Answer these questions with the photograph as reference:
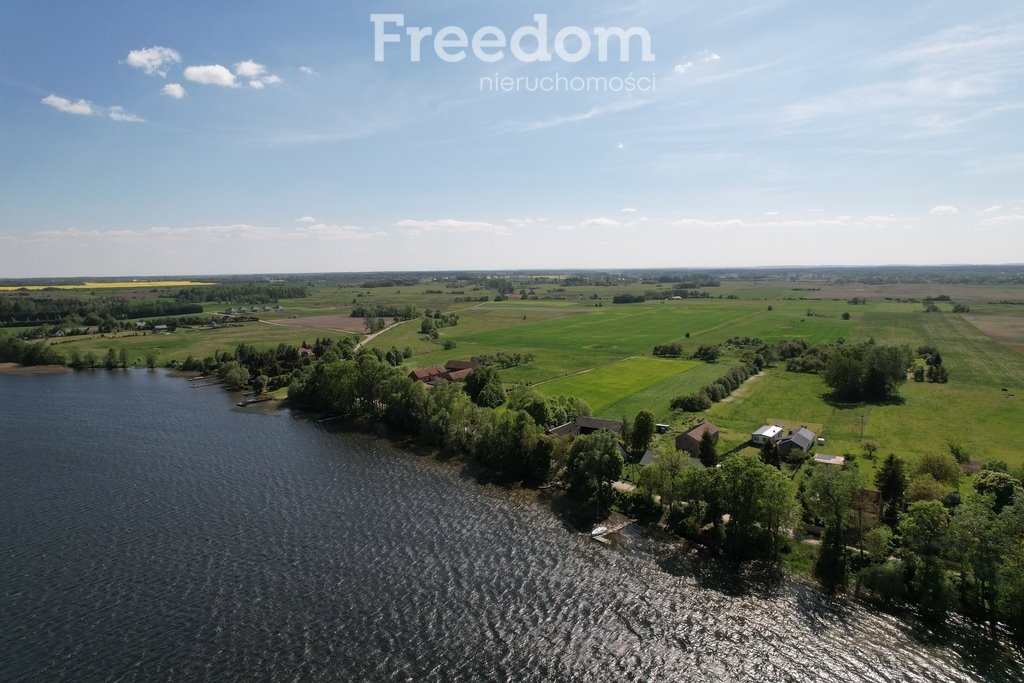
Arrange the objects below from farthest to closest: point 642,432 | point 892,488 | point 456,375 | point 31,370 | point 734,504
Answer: point 31,370 → point 456,375 → point 642,432 → point 892,488 → point 734,504

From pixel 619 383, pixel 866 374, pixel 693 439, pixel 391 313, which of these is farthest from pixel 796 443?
pixel 391 313

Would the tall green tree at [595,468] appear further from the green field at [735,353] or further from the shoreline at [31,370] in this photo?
the shoreline at [31,370]

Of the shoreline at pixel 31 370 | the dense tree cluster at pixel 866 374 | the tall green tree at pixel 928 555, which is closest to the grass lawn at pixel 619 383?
the dense tree cluster at pixel 866 374

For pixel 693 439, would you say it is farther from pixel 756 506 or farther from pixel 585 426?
pixel 756 506

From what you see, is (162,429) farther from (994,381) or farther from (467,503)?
(994,381)

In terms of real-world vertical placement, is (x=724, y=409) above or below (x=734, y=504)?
below

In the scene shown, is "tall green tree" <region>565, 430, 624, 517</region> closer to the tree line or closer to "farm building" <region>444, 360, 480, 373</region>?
"farm building" <region>444, 360, 480, 373</region>
